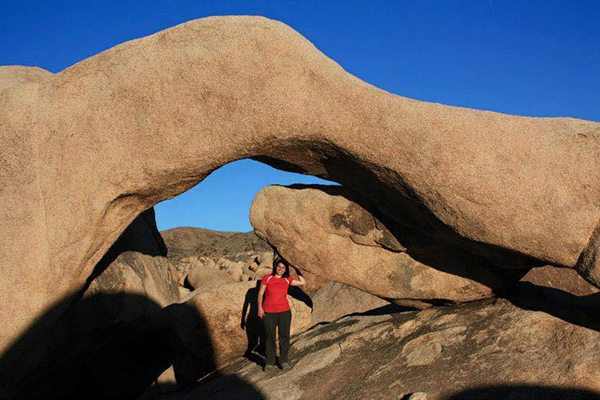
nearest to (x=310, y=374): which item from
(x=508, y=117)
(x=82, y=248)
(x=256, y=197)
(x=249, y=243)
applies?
(x=256, y=197)

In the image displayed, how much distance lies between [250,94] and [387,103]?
1.33m

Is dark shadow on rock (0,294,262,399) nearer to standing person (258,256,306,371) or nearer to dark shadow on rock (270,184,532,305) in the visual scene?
standing person (258,256,306,371)

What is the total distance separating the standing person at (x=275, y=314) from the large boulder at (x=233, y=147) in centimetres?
154

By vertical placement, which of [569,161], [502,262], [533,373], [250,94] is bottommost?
[533,373]

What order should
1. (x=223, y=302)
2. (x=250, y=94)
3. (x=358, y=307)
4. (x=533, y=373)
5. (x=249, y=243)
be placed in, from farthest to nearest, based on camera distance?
1. (x=249, y=243)
2. (x=358, y=307)
3. (x=223, y=302)
4. (x=250, y=94)
5. (x=533, y=373)

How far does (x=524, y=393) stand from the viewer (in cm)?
427

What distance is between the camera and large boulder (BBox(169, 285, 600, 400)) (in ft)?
14.5

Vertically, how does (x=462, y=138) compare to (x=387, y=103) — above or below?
below

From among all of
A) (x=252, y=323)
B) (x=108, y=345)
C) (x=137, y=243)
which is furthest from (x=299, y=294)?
(x=108, y=345)

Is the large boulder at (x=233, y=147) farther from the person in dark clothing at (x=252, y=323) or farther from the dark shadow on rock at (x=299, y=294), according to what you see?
the dark shadow on rock at (x=299, y=294)

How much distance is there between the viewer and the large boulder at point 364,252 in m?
6.05

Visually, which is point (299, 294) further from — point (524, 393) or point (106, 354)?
point (524, 393)

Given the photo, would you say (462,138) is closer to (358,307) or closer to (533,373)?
(533,373)

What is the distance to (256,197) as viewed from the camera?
6.72 m
